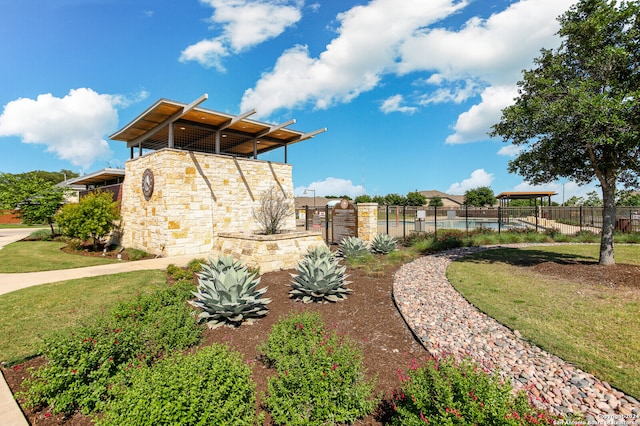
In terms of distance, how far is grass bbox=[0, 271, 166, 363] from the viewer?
4.83 metres

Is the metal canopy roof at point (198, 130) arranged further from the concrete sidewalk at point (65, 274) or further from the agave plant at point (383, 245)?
the agave plant at point (383, 245)

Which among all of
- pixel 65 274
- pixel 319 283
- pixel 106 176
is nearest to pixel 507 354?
pixel 319 283

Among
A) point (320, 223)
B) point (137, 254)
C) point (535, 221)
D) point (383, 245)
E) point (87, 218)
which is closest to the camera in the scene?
point (383, 245)

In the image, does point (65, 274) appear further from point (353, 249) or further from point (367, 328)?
point (367, 328)

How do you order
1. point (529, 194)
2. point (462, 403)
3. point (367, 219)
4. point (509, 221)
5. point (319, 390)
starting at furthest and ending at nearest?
point (529, 194) → point (509, 221) → point (367, 219) → point (319, 390) → point (462, 403)

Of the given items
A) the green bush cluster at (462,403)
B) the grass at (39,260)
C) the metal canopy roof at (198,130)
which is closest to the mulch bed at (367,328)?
the green bush cluster at (462,403)

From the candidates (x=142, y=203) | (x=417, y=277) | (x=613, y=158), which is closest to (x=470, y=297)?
(x=417, y=277)

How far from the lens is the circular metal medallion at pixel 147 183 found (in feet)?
43.3

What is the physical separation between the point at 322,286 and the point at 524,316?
364cm

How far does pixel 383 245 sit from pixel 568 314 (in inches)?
274

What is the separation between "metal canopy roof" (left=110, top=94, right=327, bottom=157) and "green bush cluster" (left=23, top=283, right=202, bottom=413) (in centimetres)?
935

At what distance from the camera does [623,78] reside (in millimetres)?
8367

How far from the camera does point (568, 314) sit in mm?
5176

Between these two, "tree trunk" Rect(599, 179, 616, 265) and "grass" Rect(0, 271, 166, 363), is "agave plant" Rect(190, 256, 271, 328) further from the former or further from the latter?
"tree trunk" Rect(599, 179, 616, 265)
